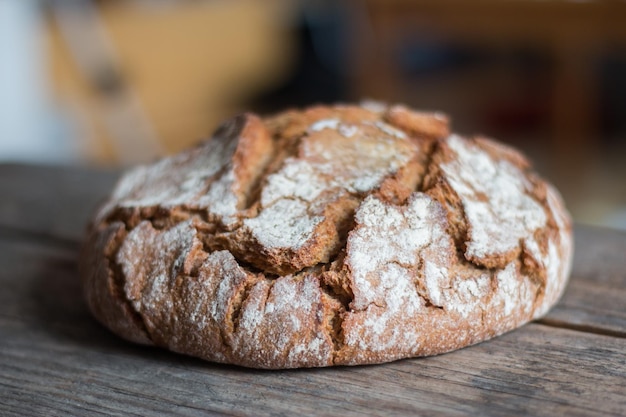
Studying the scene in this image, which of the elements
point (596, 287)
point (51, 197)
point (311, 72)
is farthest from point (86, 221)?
point (311, 72)

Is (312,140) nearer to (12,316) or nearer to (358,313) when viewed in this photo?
(358,313)

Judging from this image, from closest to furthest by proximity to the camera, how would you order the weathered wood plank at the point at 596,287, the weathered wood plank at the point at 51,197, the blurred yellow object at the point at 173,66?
the weathered wood plank at the point at 596,287
the weathered wood plank at the point at 51,197
the blurred yellow object at the point at 173,66

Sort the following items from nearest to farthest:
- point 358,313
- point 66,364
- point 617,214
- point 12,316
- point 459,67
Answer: point 358,313 < point 66,364 < point 12,316 < point 617,214 < point 459,67

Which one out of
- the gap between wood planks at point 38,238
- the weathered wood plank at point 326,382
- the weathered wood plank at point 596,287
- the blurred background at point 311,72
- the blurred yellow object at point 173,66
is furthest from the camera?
the blurred yellow object at point 173,66

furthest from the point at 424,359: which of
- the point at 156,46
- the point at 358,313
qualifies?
the point at 156,46

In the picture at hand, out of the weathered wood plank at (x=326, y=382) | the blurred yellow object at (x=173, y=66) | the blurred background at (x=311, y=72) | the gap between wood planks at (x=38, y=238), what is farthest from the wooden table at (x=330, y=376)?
the blurred yellow object at (x=173, y=66)

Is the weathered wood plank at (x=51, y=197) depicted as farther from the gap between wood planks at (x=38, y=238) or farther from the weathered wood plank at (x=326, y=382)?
the weathered wood plank at (x=326, y=382)

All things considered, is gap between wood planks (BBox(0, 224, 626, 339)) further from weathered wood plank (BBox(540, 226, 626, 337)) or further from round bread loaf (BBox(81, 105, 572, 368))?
weathered wood plank (BBox(540, 226, 626, 337))
